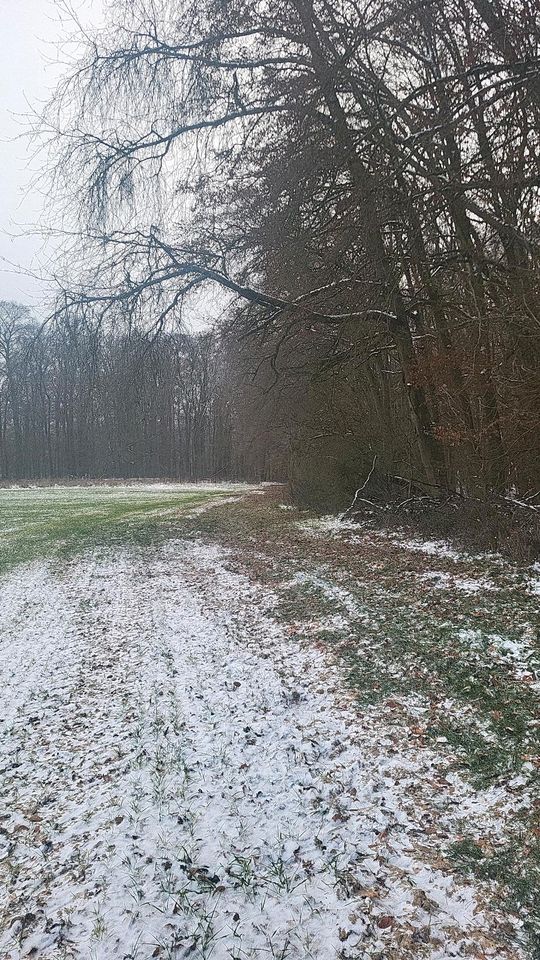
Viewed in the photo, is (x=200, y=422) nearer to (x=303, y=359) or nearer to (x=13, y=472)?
(x=13, y=472)

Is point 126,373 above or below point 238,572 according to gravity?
above

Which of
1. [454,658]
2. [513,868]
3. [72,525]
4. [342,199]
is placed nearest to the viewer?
[513,868]

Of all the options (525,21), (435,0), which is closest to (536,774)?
(525,21)

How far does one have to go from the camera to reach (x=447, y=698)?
4.43m

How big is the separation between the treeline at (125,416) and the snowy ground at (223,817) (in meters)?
4.53

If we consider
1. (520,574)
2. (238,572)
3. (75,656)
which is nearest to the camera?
(75,656)

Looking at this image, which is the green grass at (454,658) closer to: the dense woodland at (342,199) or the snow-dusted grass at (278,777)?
the snow-dusted grass at (278,777)

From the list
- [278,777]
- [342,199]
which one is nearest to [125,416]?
[342,199]

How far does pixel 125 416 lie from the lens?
998 cm

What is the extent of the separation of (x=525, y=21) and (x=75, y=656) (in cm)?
748

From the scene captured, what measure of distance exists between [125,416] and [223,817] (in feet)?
25.7

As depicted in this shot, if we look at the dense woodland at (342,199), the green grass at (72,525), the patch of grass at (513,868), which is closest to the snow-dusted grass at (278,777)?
the patch of grass at (513,868)

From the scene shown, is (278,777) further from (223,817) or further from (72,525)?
(72,525)

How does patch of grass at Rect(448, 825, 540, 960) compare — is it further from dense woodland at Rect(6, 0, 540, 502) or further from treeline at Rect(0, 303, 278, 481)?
treeline at Rect(0, 303, 278, 481)
